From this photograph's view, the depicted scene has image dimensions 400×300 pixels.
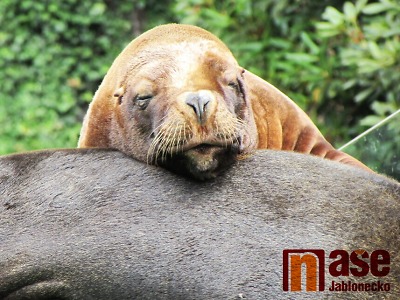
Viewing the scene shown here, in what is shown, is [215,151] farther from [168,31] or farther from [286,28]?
[286,28]

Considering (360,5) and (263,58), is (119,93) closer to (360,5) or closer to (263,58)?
(360,5)

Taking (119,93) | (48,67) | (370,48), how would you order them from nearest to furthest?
(119,93), (370,48), (48,67)

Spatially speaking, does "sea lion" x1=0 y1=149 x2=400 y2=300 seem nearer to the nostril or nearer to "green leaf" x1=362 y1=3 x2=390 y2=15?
the nostril

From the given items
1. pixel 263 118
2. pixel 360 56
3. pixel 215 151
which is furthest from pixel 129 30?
pixel 215 151

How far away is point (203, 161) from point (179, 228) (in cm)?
36

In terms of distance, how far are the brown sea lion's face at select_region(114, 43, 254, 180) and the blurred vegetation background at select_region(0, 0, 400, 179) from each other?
430 centimetres

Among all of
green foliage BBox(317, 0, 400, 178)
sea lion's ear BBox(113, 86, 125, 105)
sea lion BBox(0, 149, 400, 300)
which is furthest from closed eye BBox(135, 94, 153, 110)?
green foliage BBox(317, 0, 400, 178)

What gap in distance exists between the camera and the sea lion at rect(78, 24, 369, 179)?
3.67m

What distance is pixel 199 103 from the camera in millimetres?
3770

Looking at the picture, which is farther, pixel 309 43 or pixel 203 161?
pixel 309 43

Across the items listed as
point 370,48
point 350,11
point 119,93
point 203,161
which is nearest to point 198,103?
point 203,161

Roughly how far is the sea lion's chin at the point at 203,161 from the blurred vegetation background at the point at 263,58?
501cm

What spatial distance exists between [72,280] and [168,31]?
1.83 metres

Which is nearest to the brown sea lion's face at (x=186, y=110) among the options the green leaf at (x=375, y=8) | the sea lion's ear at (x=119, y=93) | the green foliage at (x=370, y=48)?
the sea lion's ear at (x=119, y=93)
